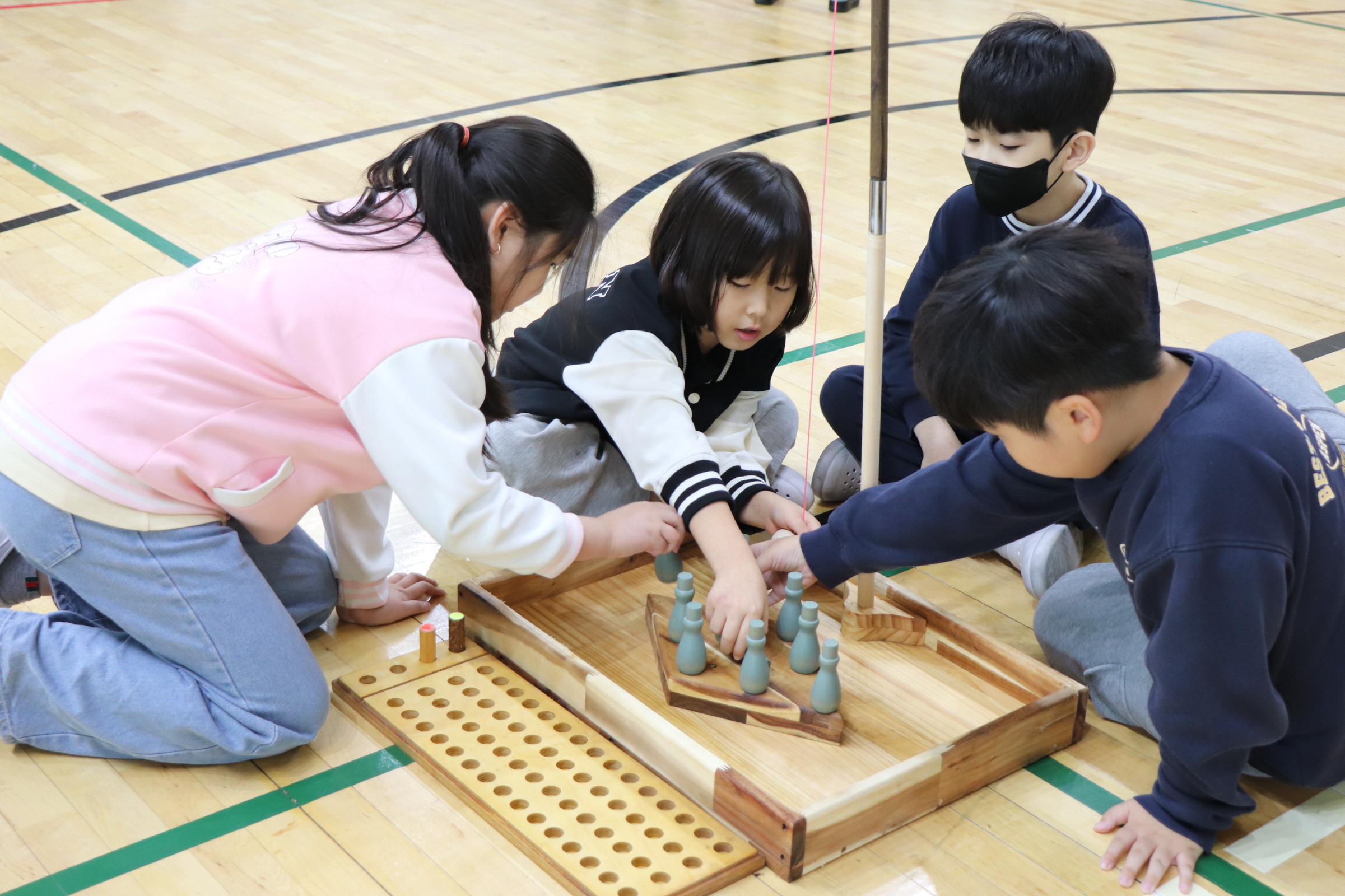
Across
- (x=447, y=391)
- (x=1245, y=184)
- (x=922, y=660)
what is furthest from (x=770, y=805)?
(x=1245, y=184)

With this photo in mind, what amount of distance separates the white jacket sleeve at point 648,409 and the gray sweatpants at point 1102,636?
0.39m

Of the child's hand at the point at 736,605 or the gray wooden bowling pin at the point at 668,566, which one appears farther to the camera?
the gray wooden bowling pin at the point at 668,566

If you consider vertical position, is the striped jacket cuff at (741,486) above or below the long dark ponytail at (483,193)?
below

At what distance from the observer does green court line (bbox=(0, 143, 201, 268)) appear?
101 inches

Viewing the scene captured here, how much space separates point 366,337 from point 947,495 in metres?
0.58

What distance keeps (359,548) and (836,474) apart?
67cm

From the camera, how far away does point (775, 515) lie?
1536 mm

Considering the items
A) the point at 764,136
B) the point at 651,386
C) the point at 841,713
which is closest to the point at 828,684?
the point at 841,713

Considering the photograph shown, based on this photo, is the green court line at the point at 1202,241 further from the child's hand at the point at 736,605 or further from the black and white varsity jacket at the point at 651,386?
the child's hand at the point at 736,605

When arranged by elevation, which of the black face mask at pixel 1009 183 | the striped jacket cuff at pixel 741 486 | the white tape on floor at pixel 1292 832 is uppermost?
the black face mask at pixel 1009 183

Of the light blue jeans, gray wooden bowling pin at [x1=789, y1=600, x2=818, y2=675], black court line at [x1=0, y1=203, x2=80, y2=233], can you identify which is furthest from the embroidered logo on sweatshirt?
black court line at [x1=0, y1=203, x2=80, y2=233]

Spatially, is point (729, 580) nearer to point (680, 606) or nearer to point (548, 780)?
point (680, 606)

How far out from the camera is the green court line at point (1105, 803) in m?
1.14

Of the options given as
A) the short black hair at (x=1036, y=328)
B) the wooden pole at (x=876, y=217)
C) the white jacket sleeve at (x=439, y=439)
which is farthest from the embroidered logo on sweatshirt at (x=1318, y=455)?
the white jacket sleeve at (x=439, y=439)
